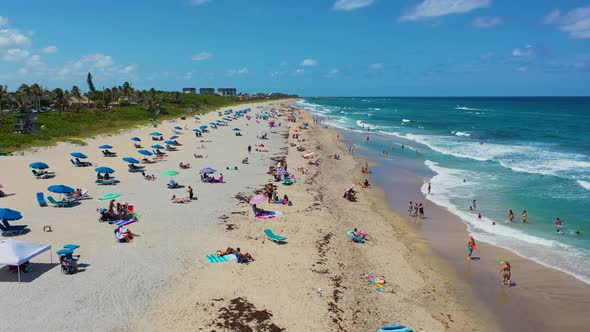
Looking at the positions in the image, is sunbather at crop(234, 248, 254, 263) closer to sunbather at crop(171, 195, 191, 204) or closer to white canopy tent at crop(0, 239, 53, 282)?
white canopy tent at crop(0, 239, 53, 282)

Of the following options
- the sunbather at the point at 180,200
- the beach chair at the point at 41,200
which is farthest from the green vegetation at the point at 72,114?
the sunbather at the point at 180,200

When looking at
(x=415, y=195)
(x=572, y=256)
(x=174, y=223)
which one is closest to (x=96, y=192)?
(x=174, y=223)

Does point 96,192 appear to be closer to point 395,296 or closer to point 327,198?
point 327,198

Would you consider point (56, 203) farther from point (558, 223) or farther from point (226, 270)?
point (558, 223)

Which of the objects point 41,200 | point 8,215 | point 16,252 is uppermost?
point 8,215

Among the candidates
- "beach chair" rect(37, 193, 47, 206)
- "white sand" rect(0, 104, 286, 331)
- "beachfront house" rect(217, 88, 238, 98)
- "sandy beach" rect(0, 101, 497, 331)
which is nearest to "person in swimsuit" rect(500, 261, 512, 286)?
"sandy beach" rect(0, 101, 497, 331)

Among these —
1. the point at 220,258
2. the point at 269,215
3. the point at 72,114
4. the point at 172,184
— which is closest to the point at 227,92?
the point at 72,114
